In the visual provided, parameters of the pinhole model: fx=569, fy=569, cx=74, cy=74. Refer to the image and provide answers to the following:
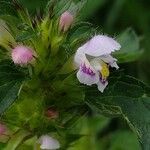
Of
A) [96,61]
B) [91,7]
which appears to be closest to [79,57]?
[96,61]

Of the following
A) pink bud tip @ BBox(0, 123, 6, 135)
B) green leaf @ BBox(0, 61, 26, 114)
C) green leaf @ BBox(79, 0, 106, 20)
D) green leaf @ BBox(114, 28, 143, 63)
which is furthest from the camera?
green leaf @ BBox(79, 0, 106, 20)

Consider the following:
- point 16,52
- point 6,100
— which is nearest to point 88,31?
point 16,52

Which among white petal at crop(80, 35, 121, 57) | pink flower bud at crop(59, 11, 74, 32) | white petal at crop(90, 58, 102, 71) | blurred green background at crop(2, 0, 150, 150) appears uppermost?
blurred green background at crop(2, 0, 150, 150)

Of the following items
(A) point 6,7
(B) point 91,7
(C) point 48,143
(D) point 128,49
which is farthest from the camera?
(B) point 91,7

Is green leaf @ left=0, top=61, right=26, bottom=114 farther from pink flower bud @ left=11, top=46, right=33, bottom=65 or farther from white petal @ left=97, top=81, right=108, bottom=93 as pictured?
white petal @ left=97, top=81, right=108, bottom=93

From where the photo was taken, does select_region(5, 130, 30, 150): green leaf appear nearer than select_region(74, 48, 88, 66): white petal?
No

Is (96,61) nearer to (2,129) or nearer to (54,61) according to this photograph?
(54,61)

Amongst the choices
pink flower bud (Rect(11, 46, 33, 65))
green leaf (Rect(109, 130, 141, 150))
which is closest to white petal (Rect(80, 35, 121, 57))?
pink flower bud (Rect(11, 46, 33, 65))
